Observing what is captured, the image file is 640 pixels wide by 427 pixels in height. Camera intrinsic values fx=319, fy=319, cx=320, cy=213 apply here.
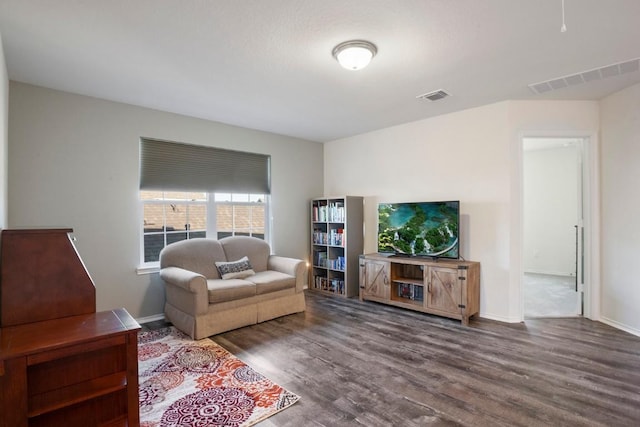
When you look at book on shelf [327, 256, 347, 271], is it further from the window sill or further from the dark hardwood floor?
the window sill

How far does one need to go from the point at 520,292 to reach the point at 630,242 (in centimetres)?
116

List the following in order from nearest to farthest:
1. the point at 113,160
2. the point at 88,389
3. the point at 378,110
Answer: the point at 88,389 < the point at 113,160 < the point at 378,110

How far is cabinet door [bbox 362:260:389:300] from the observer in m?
4.29

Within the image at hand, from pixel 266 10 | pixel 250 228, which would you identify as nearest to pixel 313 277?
pixel 250 228

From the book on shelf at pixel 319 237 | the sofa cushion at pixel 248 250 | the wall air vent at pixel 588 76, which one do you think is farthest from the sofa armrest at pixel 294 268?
the wall air vent at pixel 588 76

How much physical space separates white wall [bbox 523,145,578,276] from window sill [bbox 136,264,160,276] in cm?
658

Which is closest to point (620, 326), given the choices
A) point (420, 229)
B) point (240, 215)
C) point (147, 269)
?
point (420, 229)

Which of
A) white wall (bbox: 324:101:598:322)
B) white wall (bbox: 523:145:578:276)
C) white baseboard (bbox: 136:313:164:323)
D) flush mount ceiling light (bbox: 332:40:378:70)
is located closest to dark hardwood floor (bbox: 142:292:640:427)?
white wall (bbox: 324:101:598:322)

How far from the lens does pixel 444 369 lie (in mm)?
2584

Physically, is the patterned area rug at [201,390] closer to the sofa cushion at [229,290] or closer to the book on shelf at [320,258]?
the sofa cushion at [229,290]

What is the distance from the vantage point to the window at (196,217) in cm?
397

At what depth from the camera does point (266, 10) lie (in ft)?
6.61

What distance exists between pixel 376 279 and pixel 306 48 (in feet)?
9.99

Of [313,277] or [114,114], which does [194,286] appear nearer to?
[114,114]
